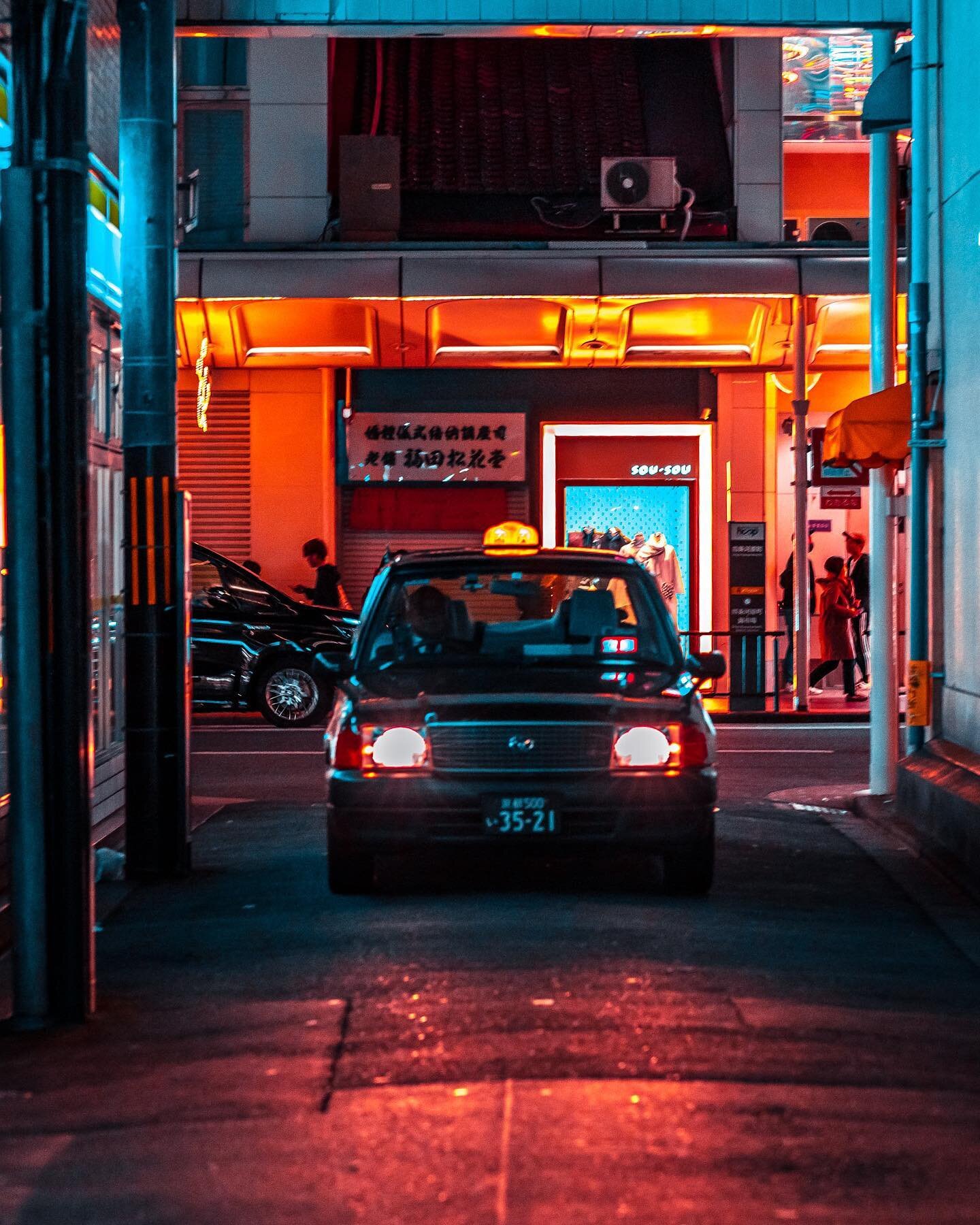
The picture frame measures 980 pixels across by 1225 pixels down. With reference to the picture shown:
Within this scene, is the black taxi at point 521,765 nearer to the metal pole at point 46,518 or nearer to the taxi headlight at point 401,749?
the taxi headlight at point 401,749

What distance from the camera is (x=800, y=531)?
72.8 ft

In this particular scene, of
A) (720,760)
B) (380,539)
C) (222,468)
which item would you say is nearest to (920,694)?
(720,760)

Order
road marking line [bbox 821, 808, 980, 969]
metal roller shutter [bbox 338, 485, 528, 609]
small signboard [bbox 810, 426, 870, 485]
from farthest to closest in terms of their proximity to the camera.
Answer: metal roller shutter [bbox 338, 485, 528, 609], small signboard [bbox 810, 426, 870, 485], road marking line [bbox 821, 808, 980, 969]

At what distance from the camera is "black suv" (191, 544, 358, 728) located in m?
19.3

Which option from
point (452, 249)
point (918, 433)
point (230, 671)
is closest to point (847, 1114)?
point (918, 433)

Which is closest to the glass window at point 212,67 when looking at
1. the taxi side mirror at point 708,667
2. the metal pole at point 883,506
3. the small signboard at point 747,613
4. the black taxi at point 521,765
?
the small signboard at point 747,613

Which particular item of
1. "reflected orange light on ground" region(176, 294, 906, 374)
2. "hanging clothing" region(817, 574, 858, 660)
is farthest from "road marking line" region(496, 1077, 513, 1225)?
"reflected orange light on ground" region(176, 294, 906, 374)

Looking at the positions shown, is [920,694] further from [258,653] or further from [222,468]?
[222,468]

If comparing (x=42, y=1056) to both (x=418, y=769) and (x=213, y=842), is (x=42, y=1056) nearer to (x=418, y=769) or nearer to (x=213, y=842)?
(x=418, y=769)

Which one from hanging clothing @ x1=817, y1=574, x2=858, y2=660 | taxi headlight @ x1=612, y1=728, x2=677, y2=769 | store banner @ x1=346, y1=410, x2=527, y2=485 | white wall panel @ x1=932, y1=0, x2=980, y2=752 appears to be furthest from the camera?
store banner @ x1=346, y1=410, x2=527, y2=485

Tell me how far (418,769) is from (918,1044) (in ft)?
9.91

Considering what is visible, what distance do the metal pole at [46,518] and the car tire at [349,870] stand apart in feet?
7.81

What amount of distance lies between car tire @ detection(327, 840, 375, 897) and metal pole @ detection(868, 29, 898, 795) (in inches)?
213

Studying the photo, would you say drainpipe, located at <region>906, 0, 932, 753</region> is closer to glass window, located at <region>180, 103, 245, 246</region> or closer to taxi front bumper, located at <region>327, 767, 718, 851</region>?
taxi front bumper, located at <region>327, 767, 718, 851</region>
